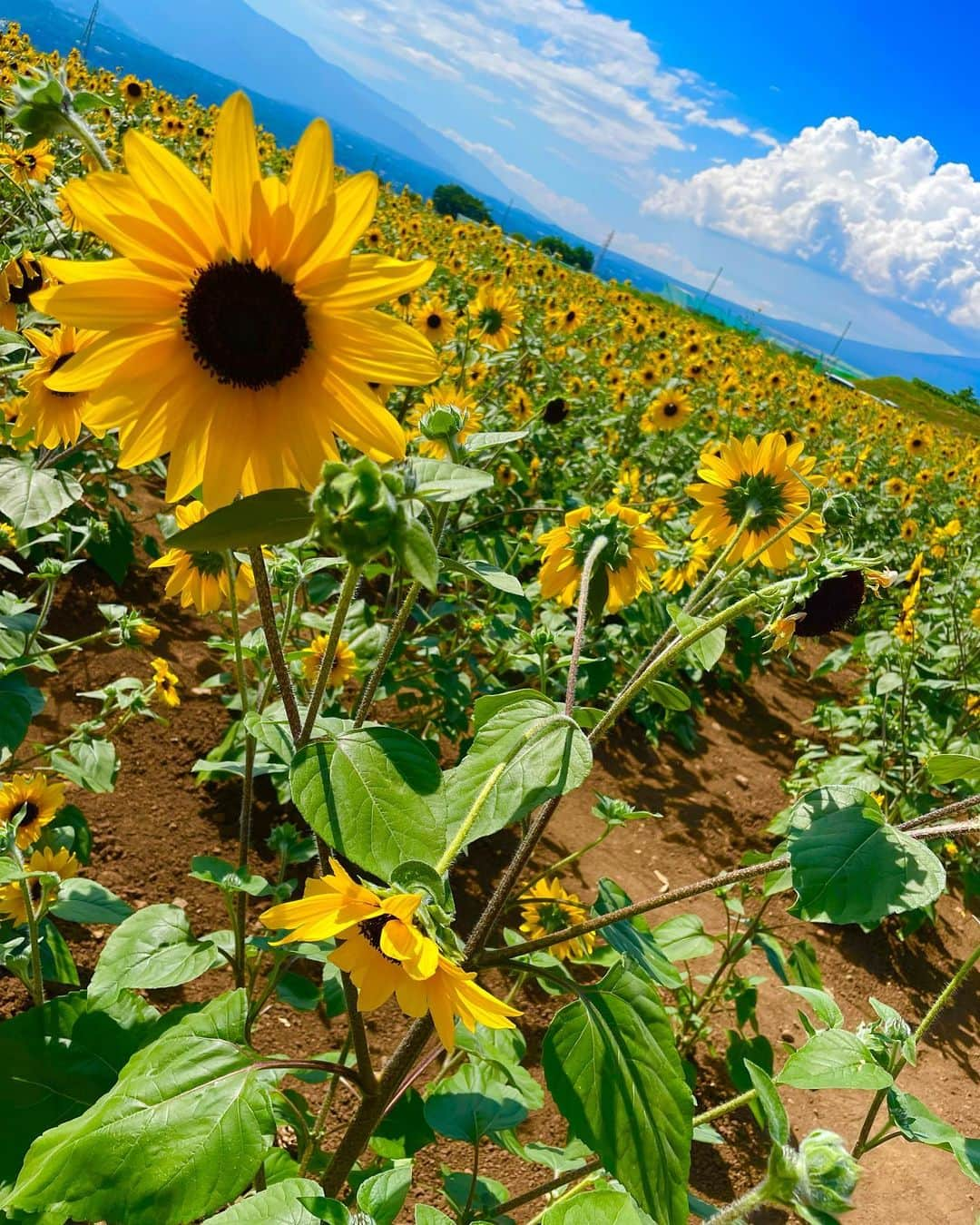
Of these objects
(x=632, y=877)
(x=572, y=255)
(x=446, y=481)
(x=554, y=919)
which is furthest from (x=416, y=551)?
(x=572, y=255)

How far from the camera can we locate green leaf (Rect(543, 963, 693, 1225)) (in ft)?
3.68

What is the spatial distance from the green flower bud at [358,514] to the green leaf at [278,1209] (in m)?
0.93

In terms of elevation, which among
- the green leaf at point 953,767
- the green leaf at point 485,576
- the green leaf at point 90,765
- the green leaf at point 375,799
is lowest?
the green leaf at point 90,765

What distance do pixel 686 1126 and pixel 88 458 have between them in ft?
12.8

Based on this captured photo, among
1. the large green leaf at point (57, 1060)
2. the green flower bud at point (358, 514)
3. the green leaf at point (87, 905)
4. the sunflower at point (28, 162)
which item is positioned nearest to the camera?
the green flower bud at point (358, 514)

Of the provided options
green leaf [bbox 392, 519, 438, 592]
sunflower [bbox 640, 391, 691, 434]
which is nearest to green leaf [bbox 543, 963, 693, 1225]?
green leaf [bbox 392, 519, 438, 592]

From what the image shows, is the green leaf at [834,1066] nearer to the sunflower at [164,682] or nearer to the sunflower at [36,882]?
the sunflower at [36,882]

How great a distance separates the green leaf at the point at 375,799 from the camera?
37.6 inches

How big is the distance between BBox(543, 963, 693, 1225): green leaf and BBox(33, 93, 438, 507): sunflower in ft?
2.97

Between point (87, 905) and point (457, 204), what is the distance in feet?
111

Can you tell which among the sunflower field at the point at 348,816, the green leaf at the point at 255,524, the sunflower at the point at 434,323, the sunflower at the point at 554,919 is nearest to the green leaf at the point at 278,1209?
the sunflower field at the point at 348,816

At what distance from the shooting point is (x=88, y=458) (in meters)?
4.00

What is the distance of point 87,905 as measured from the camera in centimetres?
198

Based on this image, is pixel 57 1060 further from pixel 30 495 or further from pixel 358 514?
pixel 358 514
